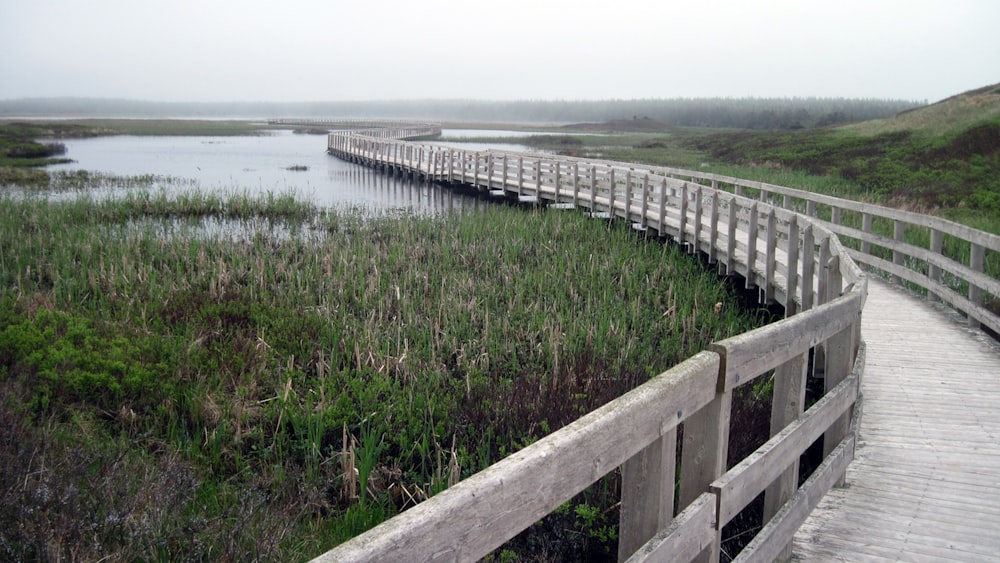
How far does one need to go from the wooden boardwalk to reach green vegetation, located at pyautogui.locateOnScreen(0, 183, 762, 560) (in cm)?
153

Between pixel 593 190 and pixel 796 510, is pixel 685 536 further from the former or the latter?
pixel 593 190

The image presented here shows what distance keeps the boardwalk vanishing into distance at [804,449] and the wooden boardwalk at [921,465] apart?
0.04 ft

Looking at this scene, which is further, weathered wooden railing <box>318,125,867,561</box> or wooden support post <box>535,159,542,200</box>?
wooden support post <box>535,159,542,200</box>

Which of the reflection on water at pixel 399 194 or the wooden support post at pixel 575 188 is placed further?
the reflection on water at pixel 399 194

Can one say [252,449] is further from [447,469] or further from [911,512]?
[911,512]

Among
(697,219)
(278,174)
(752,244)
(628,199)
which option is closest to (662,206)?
(697,219)

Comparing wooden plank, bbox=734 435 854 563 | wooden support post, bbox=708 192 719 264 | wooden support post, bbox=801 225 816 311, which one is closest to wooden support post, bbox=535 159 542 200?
wooden support post, bbox=708 192 719 264

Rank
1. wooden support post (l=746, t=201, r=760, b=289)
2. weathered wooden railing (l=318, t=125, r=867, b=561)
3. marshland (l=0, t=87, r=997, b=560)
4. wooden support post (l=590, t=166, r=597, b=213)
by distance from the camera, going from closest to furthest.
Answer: weathered wooden railing (l=318, t=125, r=867, b=561) → marshland (l=0, t=87, r=997, b=560) → wooden support post (l=746, t=201, r=760, b=289) → wooden support post (l=590, t=166, r=597, b=213)

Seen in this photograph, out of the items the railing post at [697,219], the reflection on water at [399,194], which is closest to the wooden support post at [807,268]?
the railing post at [697,219]

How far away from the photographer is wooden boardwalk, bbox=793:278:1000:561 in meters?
4.11

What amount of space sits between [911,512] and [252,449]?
15.5ft

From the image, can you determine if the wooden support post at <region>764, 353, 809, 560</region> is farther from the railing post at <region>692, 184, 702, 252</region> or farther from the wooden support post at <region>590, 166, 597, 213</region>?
the wooden support post at <region>590, 166, 597, 213</region>

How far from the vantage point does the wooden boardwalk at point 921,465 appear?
4.11 m

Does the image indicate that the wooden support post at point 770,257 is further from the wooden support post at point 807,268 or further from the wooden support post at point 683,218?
the wooden support post at point 683,218
